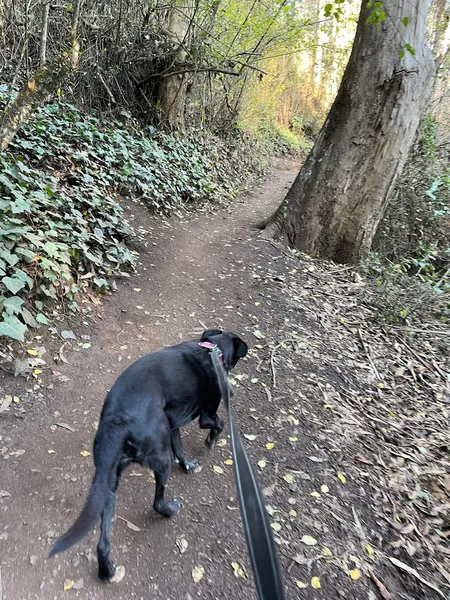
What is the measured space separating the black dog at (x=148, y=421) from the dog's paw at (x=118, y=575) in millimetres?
24

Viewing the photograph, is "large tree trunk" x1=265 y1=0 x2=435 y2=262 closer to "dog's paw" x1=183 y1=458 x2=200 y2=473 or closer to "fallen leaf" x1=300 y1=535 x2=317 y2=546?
"dog's paw" x1=183 y1=458 x2=200 y2=473

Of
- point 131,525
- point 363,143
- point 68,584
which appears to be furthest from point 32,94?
point 363,143

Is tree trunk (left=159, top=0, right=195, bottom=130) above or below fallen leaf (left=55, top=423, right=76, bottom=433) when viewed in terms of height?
above

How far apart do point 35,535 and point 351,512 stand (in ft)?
6.53

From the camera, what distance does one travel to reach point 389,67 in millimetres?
6203

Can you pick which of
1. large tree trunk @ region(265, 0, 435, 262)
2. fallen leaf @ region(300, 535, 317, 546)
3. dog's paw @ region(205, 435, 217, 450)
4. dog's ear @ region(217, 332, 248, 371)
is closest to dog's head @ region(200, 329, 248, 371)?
dog's ear @ region(217, 332, 248, 371)

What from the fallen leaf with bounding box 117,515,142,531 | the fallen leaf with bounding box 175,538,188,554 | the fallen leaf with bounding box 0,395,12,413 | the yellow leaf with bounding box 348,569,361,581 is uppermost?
the yellow leaf with bounding box 348,569,361,581

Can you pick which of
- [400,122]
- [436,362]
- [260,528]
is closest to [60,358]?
[260,528]

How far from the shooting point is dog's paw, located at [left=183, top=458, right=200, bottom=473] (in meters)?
2.97

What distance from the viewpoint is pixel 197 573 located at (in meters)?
2.32

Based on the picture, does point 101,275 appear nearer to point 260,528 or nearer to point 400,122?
point 260,528

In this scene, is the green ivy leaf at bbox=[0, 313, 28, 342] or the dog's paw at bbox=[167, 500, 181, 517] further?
the green ivy leaf at bbox=[0, 313, 28, 342]

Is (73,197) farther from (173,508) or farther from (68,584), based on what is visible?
(68,584)

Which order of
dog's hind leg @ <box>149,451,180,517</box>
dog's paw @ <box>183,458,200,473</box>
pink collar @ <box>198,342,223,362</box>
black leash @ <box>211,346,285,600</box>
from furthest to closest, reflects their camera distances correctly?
dog's paw @ <box>183,458,200,473</box>
pink collar @ <box>198,342,223,362</box>
dog's hind leg @ <box>149,451,180,517</box>
black leash @ <box>211,346,285,600</box>
